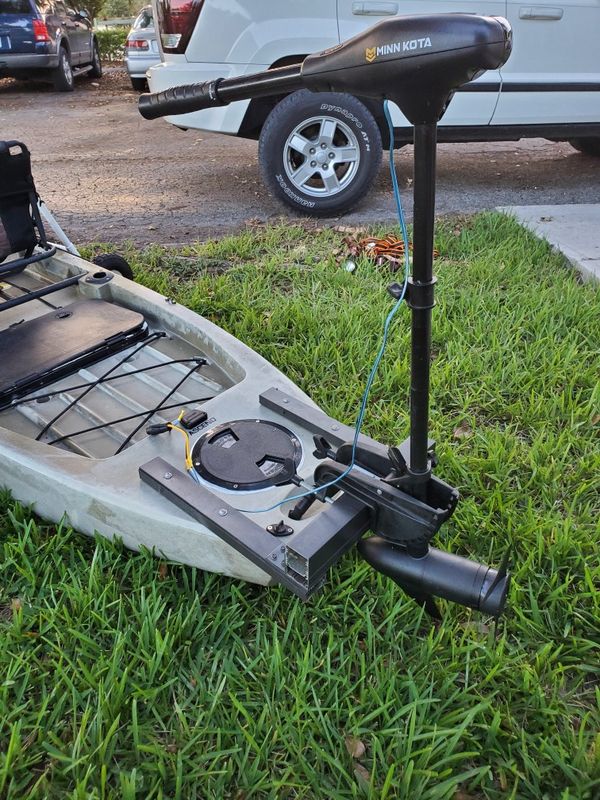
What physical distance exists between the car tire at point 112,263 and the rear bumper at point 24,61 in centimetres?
962

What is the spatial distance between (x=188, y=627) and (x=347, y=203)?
380 cm

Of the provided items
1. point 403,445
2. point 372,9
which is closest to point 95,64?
point 372,9

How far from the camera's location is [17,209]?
314cm

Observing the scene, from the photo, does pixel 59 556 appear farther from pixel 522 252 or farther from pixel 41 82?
pixel 41 82

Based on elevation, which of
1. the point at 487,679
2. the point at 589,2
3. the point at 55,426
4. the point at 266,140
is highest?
the point at 589,2

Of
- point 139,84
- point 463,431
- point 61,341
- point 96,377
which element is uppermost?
point 139,84

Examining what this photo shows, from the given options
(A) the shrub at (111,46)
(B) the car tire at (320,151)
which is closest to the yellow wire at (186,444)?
(B) the car tire at (320,151)

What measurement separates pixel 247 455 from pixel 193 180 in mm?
4824

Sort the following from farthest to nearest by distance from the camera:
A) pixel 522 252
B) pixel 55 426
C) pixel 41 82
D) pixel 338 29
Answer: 1. pixel 41 82
2. pixel 338 29
3. pixel 522 252
4. pixel 55 426

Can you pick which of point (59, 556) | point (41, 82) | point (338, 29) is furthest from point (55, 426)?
Answer: point (41, 82)

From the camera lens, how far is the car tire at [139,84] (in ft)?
39.7

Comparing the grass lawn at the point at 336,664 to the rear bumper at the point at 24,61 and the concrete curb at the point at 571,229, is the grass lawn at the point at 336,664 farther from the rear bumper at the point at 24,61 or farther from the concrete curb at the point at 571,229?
the rear bumper at the point at 24,61

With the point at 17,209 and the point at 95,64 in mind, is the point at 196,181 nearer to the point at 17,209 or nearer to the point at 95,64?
the point at 17,209

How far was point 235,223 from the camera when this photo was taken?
5105 millimetres
